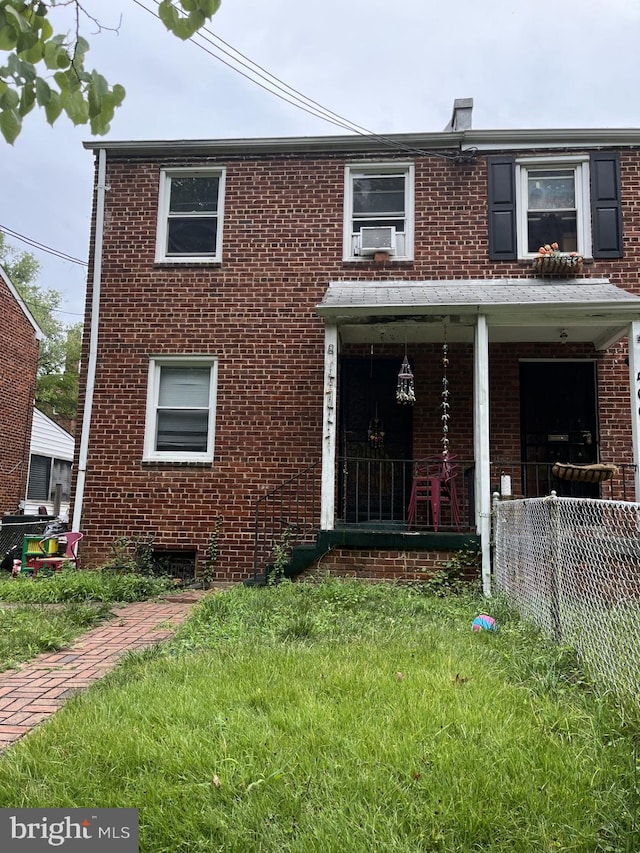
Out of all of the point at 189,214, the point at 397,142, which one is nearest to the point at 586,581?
the point at 397,142

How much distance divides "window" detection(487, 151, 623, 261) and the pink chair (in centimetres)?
725

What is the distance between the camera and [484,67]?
15406mm

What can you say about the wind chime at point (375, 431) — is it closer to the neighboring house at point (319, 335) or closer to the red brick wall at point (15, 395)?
the neighboring house at point (319, 335)

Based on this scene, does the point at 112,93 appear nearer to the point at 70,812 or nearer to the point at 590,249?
the point at 70,812

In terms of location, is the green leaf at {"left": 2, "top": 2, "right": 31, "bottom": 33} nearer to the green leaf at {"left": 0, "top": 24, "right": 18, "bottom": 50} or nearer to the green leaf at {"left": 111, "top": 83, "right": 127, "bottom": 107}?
the green leaf at {"left": 0, "top": 24, "right": 18, "bottom": 50}

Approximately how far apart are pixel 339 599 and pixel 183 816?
3.83 m

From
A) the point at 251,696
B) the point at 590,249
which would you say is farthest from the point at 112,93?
the point at 590,249

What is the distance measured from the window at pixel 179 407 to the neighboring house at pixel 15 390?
933 cm

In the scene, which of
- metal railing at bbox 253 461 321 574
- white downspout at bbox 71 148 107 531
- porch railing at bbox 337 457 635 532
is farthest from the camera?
white downspout at bbox 71 148 107 531

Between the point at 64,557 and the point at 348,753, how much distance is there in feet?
24.1

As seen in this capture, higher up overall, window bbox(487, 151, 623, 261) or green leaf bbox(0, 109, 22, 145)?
window bbox(487, 151, 623, 261)

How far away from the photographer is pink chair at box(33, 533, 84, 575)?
8422mm

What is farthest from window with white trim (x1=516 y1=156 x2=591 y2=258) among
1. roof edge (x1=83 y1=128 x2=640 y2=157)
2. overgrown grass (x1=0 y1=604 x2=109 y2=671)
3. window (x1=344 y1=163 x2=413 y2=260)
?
overgrown grass (x1=0 y1=604 x2=109 y2=671)

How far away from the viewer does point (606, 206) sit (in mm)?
8609
